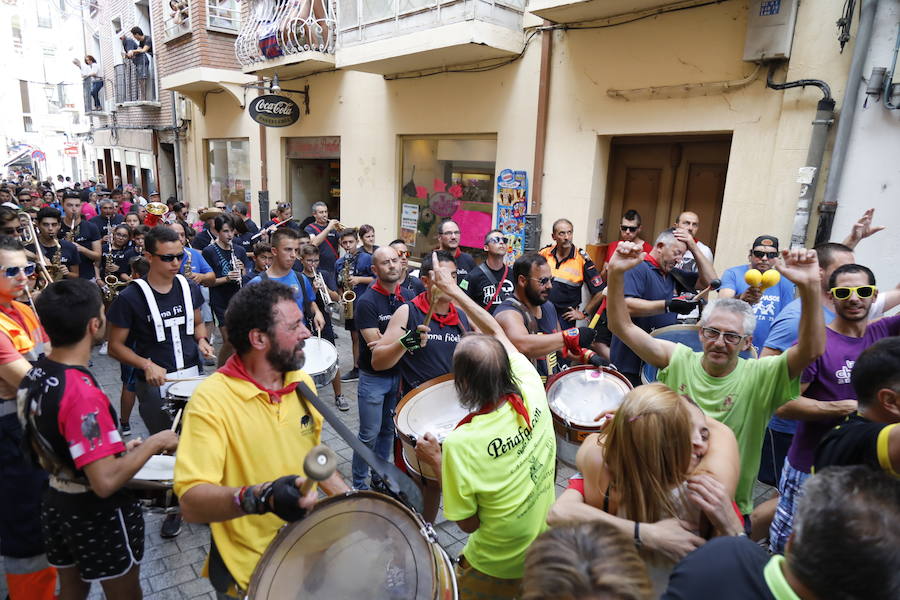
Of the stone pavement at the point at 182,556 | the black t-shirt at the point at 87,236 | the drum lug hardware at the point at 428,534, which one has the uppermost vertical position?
the black t-shirt at the point at 87,236

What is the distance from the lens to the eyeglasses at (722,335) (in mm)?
2574

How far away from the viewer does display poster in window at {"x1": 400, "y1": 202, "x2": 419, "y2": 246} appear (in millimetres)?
10078

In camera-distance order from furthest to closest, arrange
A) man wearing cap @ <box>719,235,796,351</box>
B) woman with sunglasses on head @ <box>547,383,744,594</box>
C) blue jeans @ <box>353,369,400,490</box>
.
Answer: man wearing cap @ <box>719,235,796,351</box>, blue jeans @ <box>353,369,400,490</box>, woman with sunglasses on head @ <box>547,383,744,594</box>

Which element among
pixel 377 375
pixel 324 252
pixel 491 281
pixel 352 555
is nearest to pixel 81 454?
pixel 352 555

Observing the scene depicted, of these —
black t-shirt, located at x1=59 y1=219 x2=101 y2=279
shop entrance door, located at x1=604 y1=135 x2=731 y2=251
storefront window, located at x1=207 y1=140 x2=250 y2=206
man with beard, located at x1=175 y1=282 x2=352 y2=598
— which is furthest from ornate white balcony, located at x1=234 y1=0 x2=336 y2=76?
man with beard, located at x1=175 y1=282 x2=352 y2=598

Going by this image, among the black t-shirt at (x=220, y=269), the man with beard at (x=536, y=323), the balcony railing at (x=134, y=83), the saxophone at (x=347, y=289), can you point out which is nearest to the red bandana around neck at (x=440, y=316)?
the man with beard at (x=536, y=323)

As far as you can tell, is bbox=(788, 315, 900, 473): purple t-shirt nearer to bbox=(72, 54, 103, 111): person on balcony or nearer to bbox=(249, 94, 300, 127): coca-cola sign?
bbox=(249, 94, 300, 127): coca-cola sign

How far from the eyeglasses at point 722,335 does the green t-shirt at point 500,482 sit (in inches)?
39.3

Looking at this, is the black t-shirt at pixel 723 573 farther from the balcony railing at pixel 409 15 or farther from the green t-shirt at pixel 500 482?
the balcony railing at pixel 409 15

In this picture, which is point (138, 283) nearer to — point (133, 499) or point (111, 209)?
point (133, 499)

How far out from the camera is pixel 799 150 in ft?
17.9

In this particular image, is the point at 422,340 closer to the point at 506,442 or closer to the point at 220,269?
the point at 506,442

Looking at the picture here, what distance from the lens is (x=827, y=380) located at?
2912mm

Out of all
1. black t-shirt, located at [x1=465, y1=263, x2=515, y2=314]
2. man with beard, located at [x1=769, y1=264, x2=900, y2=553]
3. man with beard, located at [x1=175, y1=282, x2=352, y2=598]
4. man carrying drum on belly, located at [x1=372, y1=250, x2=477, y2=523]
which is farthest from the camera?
black t-shirt, located at [x1=465, y1=263, x2=515, y2=314]
